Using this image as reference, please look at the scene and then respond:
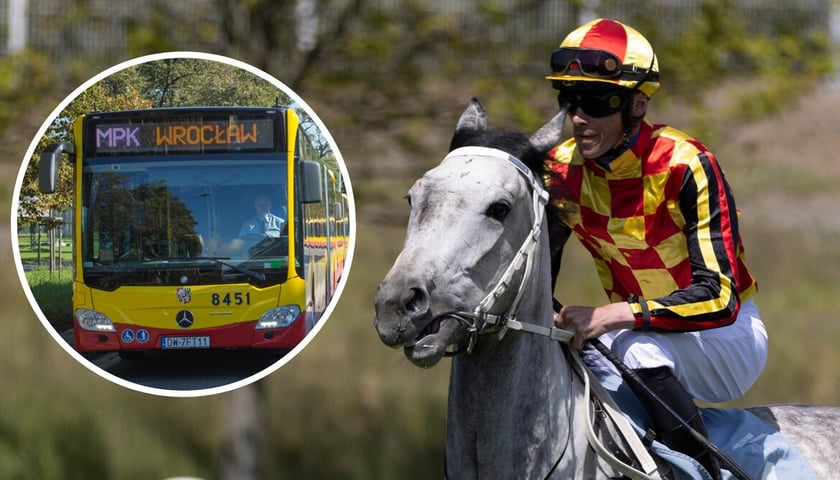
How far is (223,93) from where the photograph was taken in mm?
3779

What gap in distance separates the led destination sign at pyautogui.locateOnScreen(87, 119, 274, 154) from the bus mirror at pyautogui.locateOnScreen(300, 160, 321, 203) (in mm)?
164

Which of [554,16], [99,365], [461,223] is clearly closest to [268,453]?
[554,16]

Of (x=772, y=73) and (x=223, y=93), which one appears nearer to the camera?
(x=223, y=93)

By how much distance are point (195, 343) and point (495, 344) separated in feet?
3.18

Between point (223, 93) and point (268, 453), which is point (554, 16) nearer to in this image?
point (268, 453)

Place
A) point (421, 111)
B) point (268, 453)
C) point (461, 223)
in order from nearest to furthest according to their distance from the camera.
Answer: point (461, 223), point (421, 111), point (268, 453)

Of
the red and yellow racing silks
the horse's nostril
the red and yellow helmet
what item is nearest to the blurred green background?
the red and yellow racing silks

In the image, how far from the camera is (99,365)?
12.1 ft

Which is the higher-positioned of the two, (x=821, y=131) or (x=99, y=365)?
(x=821, y=131)

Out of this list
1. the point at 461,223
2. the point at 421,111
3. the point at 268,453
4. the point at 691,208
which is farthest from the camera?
the point at 268,453

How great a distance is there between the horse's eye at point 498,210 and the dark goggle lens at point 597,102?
73cm

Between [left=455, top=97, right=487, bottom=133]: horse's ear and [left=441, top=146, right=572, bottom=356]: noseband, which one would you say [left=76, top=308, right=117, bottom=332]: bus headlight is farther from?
[left=455, top=97, right=487, bottom=133]: horse's ear

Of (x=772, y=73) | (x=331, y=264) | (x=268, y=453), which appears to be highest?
(x=772, y=73)

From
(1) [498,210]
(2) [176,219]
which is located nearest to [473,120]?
(1) [498,210]
